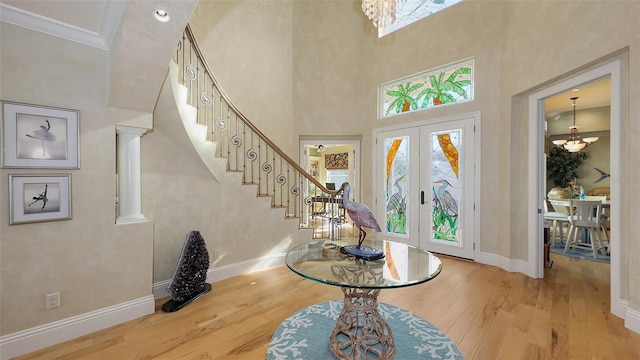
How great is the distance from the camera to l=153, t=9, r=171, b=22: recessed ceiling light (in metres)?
1.86

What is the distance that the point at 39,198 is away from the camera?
6.85 ft

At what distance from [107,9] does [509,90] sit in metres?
4.74

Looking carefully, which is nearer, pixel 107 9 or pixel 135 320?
pixel 107 9

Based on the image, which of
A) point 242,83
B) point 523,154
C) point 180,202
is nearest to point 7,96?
point 180,202

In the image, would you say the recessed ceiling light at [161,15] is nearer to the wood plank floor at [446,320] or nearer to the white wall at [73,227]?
the white wall at [73,227]

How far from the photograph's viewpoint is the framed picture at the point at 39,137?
1973 millimetres

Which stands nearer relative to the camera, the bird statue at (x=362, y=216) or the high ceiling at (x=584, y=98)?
the bird statue at (x=362, y=216)

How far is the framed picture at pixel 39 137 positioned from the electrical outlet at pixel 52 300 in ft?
3.51

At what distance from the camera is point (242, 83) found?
488 centimetres

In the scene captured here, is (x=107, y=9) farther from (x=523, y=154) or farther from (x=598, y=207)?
(x=598, y=207)

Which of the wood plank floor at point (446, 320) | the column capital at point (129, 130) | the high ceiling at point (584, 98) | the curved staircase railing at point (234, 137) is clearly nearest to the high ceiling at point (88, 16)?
the column capital at point (129, 130)

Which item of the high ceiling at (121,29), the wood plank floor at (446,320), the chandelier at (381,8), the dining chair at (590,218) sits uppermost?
the chandelier at (381,8)

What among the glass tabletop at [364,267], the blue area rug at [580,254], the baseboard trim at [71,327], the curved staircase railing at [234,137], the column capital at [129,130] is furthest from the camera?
the blue area rug at [580,254]

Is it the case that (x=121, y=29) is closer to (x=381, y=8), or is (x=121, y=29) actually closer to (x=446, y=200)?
(x=381, y=8)
